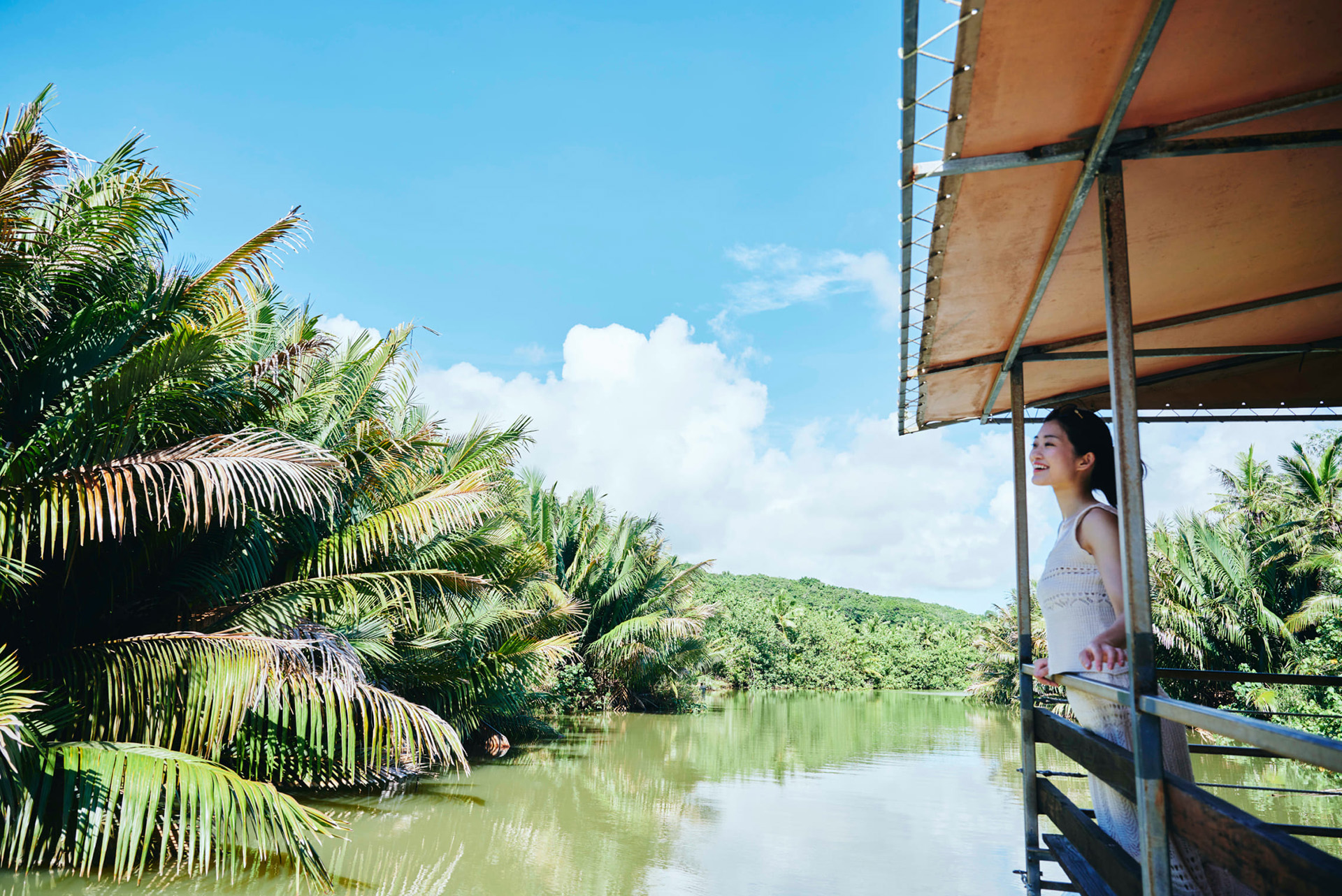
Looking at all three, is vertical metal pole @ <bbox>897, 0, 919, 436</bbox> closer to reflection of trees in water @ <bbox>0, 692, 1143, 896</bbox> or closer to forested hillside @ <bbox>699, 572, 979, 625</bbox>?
reflection of trees in water @ <bbox>0, 692, 1143, 896</bbox>

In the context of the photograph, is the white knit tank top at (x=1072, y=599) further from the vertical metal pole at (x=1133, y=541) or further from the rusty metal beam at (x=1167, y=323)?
the rusty metal beam at (x=1167, y=323)

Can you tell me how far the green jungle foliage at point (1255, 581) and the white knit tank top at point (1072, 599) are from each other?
1322 cm

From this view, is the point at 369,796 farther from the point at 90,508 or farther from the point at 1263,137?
Answer: the point at 1263,137

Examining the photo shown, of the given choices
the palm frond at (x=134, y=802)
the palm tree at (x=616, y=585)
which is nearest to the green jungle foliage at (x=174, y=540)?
the palm frond at (x=134, y=802)

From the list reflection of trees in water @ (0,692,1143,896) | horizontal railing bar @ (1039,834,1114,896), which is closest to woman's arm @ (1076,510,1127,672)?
horizontal railing bar @ (1039,834,1114,896)

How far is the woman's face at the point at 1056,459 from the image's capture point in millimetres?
2672

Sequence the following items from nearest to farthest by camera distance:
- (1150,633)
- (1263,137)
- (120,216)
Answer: (1150,633)
(1263,137)
(120,216)

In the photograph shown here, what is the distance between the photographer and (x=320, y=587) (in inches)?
295

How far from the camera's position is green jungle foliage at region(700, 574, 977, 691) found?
3612 cm

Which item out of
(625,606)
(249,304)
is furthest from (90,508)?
(625,606)

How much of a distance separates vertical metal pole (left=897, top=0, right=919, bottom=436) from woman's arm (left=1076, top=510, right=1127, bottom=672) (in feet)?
3.55

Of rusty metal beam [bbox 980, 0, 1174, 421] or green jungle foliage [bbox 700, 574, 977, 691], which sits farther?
green jungle foliage [bbox 700, 574, 977, 691]

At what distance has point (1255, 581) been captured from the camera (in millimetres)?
16250

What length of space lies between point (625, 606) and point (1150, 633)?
1823 cm
